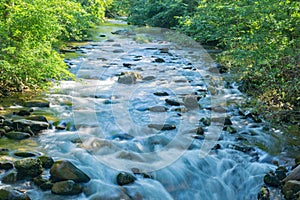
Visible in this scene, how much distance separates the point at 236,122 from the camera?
7758 mm

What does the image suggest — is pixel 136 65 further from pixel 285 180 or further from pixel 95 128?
pixel 285 180

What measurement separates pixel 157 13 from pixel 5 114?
16.8 metres

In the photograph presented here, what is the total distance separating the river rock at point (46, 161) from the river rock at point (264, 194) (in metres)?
3.34

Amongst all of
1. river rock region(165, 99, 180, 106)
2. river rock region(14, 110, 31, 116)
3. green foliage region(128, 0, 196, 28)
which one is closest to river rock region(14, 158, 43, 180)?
river rock region(14, 110, 31, 116)

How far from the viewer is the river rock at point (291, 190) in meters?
4.85

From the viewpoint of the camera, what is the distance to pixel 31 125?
662cm

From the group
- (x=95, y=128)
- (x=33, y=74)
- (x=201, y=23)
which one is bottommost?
(x=95, y=128)

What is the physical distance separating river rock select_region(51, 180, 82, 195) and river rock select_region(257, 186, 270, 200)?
2.77 m

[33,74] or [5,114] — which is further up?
[33,74]

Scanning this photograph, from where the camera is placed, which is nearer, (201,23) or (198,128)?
(198,128)

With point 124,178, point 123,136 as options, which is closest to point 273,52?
point 123,136

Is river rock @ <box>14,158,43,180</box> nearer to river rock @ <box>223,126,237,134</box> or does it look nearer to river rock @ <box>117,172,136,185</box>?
river rock @ <box>117,172,136,185</box>

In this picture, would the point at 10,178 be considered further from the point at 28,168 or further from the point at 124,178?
the point at 124,178

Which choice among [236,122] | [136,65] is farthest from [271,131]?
[136,65]
